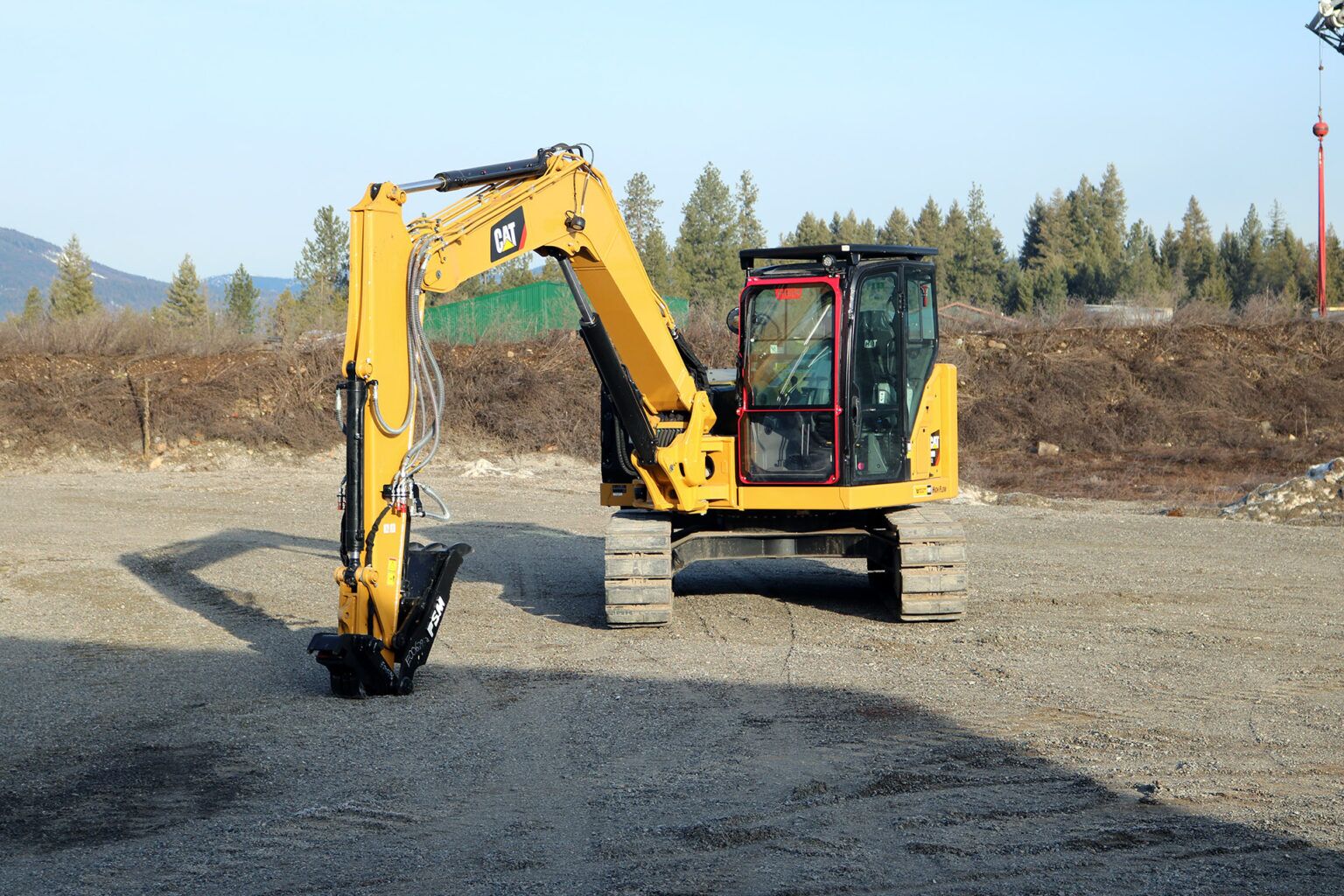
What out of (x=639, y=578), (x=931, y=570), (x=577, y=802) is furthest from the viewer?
(x=931, y=570)

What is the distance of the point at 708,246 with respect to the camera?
236ft

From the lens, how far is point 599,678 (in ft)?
28.9

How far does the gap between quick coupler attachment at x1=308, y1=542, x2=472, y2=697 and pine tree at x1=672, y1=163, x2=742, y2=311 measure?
5788 centimetres

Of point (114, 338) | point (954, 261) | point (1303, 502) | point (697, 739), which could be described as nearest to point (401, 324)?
point (697, 739)

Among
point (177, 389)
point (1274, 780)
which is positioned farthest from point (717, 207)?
point (1274, 780)

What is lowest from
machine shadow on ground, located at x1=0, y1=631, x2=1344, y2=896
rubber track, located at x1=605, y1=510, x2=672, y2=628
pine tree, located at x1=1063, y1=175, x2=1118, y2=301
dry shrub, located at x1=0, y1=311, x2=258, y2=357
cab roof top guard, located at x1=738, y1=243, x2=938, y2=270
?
machine shadow on ground, located at x1=0, y1=631, x2=1344, y2=896

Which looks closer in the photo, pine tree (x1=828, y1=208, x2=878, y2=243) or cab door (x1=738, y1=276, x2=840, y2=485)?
cab door (x1=738, y1=276, x2=840, y2=485)

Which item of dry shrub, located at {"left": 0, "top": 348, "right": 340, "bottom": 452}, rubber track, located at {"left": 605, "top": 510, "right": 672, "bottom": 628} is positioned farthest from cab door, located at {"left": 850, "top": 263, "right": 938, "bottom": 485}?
dry shrub, located at {"left": 0, "top": 348, "right": 340, "bottom": 452}

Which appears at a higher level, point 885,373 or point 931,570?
point 885,373

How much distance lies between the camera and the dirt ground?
5273 mm

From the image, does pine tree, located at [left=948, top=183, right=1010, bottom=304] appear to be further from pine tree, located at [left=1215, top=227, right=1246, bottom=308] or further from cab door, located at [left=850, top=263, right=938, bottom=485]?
cab door, located at [left=850, top=263, right=938, bottom=485]

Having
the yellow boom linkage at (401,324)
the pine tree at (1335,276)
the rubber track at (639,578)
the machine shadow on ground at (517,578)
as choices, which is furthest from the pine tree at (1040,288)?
the yellow boom linkage at (401,324)

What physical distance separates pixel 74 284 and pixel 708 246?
31992 millimetres

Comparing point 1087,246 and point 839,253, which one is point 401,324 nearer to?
point 839,253
